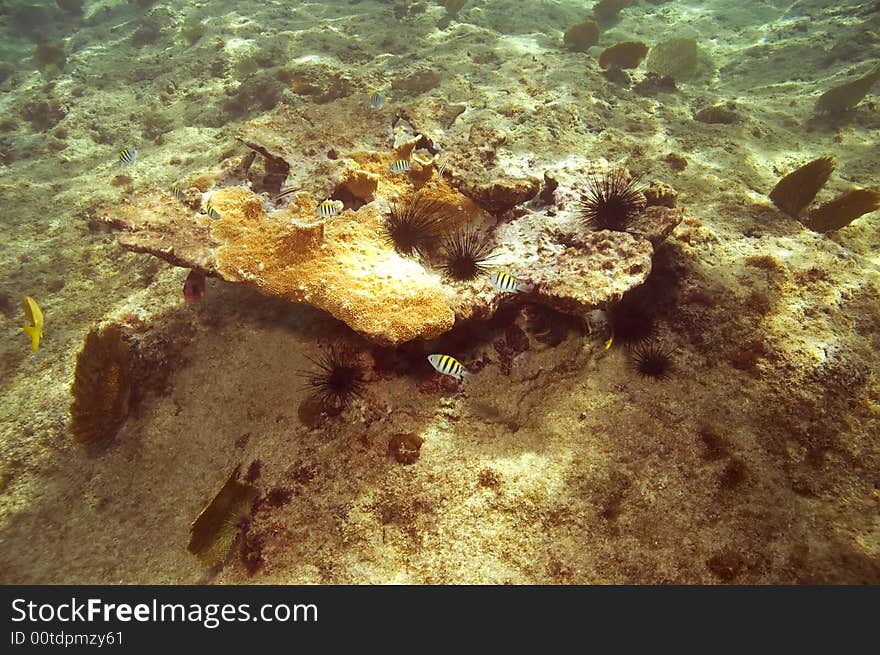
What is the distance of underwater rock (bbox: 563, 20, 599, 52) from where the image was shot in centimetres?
1270

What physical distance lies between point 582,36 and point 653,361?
1277 centimetres

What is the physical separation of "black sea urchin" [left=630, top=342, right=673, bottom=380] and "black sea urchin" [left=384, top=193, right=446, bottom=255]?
2.69 metres

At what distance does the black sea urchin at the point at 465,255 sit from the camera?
14.6 ft

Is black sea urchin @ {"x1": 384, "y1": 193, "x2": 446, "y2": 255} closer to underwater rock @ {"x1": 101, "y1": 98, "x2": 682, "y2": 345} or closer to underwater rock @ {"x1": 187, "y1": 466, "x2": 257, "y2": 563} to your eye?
underwater rock @ {"x1": 101, "y1": 98, "x2": 682, "y2": 345}

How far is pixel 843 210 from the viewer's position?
235 inches

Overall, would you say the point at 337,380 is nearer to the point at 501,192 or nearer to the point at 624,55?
the point at 501,192

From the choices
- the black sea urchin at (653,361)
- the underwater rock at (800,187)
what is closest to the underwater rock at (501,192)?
the black sea urchin at (653,361)

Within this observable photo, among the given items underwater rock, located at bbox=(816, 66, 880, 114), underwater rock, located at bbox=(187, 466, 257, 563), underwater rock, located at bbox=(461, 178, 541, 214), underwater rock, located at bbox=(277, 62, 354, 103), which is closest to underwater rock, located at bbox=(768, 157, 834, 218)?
underwater rock, located at bbox=(461, 178, 541, 214)

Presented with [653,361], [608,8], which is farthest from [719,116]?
[608,8]
